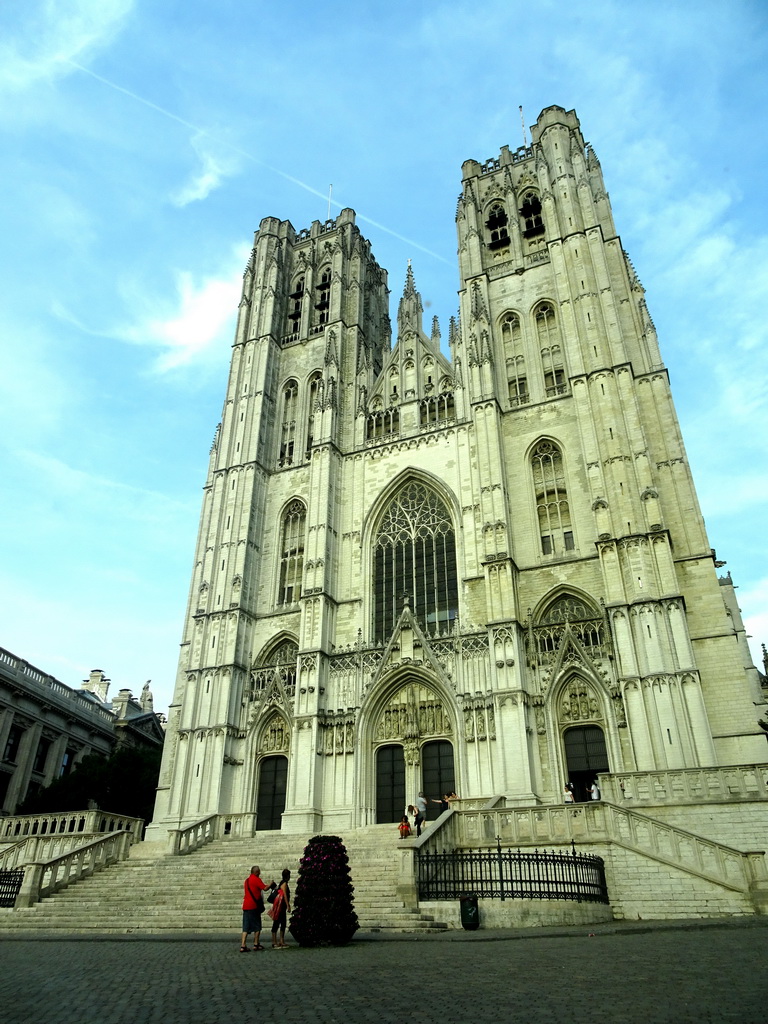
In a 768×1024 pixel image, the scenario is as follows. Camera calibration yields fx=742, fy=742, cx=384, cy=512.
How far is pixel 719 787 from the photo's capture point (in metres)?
17.1

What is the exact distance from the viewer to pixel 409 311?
3638 centimetres

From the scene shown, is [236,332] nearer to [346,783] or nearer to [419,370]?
[419,370]

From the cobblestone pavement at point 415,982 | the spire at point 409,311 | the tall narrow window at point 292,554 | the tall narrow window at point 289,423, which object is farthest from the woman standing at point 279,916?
the spire at point 409,311

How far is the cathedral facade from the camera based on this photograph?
23.5 meters

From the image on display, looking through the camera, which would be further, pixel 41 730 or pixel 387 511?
pixel 41 730

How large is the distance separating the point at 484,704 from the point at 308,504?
39.7ft

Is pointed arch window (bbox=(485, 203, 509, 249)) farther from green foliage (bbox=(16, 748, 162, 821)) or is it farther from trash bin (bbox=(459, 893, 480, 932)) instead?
trash bin (bbox=(459, 893, 480, 932))

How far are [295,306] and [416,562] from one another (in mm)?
18888

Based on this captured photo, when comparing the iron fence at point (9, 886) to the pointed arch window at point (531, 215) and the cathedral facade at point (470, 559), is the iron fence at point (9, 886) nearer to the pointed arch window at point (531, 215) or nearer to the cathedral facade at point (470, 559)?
Answer: the cathedral facade at point (470, 559)

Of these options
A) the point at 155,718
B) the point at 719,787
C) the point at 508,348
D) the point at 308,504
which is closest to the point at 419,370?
the point at 508,348

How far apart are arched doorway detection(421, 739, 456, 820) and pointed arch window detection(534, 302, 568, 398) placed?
14.8 meters

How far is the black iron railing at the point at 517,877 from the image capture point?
13.2m

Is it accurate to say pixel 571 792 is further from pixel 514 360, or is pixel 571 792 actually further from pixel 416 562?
pixel 514 360

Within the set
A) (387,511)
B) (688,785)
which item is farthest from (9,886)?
(387,511)
